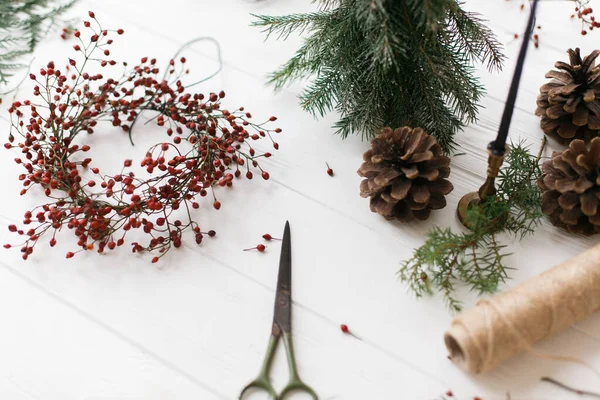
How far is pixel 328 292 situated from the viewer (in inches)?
37.2

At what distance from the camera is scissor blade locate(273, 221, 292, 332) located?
2.99 ft

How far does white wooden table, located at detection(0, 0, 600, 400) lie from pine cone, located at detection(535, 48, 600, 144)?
49mm

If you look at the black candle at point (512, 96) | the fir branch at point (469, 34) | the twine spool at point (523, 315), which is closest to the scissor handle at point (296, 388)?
the twine spool at point (523, 315)

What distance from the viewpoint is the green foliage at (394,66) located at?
945 millimetres

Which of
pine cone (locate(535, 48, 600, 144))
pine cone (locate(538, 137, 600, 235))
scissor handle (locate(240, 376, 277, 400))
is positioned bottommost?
scissor handle (locate(240, 376, 277, 400))

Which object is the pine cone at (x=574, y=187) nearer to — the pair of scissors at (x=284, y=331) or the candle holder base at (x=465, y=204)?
the candle holder base at (x=465, y=204)

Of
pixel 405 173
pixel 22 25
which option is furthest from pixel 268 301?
pixel 22 25

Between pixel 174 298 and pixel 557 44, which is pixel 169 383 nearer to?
pixel 174 298

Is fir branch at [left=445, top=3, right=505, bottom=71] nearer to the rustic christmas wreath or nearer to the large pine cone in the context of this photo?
the large pine cone

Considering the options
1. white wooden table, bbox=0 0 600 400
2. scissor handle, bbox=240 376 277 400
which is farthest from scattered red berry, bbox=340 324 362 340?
scissor handle, bbox=240 376 277 400

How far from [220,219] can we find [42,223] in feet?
0.96

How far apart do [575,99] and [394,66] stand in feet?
1.01

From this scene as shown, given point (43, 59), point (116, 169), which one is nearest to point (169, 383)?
point (116, 169)

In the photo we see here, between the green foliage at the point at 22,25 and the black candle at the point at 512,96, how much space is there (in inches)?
36.9
